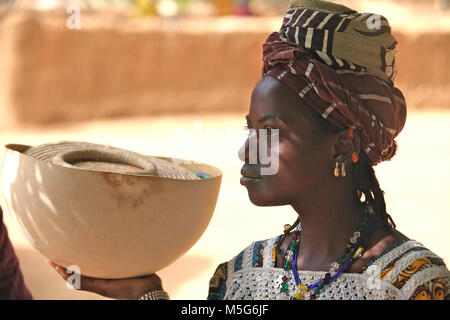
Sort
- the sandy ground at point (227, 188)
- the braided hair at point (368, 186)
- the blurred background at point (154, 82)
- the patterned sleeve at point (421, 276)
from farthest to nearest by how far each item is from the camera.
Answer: the blurred background at point (154, 82), the sandy ground at point (227, 188), the braided hair at point (368, 186), the patterned sleeve at point (421, 276)

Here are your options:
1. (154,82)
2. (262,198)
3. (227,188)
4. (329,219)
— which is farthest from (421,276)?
(154,82)

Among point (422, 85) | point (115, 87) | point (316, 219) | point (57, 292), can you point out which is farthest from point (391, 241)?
point (422, 85)

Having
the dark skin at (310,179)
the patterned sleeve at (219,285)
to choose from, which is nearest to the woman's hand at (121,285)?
the patterned sleeve at (219,285)

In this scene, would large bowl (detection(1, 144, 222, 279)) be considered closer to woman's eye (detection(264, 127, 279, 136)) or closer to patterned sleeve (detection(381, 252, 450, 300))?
woman's eye (detection(264, 127, 279, 136))

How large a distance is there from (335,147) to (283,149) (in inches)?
5.4

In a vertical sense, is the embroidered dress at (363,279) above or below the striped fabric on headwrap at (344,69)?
below

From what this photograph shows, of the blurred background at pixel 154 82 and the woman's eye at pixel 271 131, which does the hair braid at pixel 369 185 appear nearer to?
the woman's eye at pixel 271 131

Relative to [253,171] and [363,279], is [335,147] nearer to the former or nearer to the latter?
[253,171]

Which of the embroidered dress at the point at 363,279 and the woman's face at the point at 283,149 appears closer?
the embroidered dress at the point at 363,279

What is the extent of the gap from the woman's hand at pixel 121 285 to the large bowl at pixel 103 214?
34mm

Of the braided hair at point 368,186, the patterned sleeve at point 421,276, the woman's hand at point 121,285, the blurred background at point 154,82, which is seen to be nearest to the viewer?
the patterned sleeve at point 421,276

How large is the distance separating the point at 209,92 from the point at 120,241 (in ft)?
40.0

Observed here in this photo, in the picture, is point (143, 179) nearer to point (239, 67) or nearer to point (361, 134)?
point (361, 134)

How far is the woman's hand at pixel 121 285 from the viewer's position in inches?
76.1
